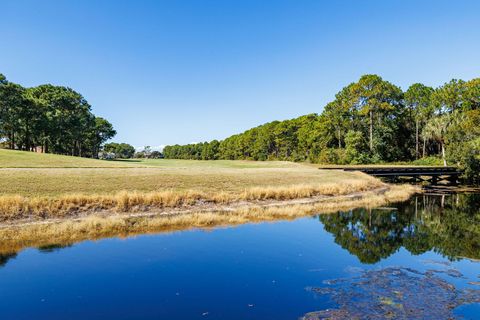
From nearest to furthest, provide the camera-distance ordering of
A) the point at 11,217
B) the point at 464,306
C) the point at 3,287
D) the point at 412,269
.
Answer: the point at 464,306 < the point at 3,287 < the point at 412,269 < the point at 11,217

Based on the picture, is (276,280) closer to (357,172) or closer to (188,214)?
(188,214)

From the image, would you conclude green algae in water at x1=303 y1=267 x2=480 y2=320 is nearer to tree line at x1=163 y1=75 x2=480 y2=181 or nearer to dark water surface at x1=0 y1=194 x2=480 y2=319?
dark water surface at x1=0 y1=194 x2=480 y2=319

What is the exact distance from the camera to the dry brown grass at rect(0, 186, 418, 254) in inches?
704

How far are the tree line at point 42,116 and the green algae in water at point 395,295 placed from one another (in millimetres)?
72584

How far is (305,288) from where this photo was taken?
11.8m

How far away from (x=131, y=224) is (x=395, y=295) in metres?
16.3

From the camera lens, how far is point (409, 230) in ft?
72.5

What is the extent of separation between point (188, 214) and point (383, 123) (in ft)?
242

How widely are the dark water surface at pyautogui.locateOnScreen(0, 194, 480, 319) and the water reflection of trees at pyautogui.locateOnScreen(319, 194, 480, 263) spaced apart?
0.12 meters

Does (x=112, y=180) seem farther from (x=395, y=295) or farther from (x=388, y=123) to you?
(x=388, y=123)

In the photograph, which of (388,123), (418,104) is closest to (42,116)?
(388,123)

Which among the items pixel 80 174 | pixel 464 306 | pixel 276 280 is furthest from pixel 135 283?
pixel 80 174

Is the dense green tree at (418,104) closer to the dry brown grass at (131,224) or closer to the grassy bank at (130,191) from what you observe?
the grassy bank at (130,191)

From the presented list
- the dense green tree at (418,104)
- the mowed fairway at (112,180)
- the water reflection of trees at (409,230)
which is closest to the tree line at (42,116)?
the mowed fairway at (112,180)
